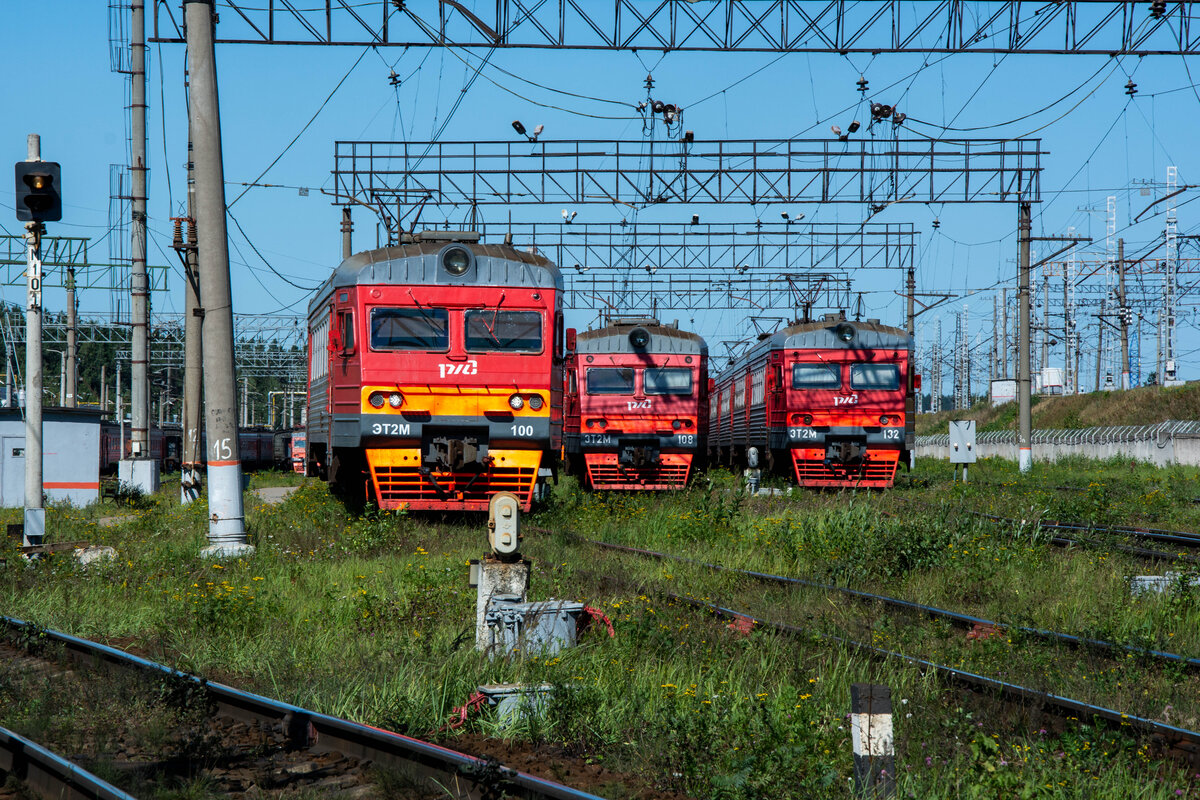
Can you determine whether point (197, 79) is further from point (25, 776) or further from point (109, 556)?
point (25, 776)

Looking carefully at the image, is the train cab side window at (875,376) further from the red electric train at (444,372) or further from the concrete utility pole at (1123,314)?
the concrete utility pole at (1123,314)

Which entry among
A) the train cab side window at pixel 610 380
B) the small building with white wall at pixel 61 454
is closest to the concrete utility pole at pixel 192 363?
the small building with white wall at pixel 61 454

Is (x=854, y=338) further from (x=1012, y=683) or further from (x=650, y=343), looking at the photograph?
(x=1012, y=683)

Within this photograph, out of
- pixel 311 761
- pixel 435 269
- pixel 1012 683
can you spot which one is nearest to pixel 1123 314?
pixel 435 269

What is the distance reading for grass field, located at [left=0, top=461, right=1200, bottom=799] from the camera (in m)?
5.46

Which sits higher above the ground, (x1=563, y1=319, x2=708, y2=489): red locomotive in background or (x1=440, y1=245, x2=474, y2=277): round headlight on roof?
Result: (x1=440, y1=245, x2=474, y2=277): round headlight on roof

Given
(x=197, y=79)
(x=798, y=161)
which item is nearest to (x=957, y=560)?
(x=197, y=79)

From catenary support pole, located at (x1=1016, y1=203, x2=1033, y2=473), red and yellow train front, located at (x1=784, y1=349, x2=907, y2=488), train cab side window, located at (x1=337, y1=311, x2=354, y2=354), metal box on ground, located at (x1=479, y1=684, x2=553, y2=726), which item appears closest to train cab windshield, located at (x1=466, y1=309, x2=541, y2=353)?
train cab side window, located at (x1=337, y1=311, x2=354, y2=354)

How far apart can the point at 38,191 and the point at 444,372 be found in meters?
5.09

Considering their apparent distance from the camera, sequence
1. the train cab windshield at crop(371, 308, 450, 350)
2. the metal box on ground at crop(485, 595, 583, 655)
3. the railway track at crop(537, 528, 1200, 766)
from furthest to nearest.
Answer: the train cab windshield at crop(371, 308, 450, 350) → the metal box on ground at crop(485, 595, 583, 655) → the railway track at crop(537, 528, 1200, 766)

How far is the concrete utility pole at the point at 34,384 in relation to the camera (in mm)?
13273

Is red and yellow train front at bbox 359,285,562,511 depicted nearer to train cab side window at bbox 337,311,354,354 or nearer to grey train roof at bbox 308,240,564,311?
grey train roof at bbox 308,240,564,311

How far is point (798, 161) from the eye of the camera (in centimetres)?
Result: 2678

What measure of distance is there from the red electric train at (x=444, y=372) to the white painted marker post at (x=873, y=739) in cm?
945
